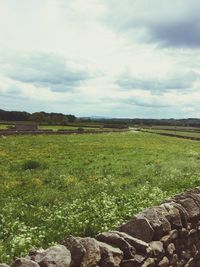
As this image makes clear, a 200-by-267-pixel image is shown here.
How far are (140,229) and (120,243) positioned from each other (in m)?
0.94

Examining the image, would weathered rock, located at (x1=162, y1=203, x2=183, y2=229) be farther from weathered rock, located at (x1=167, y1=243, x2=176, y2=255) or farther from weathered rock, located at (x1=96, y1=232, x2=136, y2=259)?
weathered rock, located at (x1=96, y1=232, x2=136, y2=259)

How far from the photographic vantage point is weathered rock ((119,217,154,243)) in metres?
8.66

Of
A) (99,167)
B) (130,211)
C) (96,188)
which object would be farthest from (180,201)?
(99,167)

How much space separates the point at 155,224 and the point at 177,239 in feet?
4.13

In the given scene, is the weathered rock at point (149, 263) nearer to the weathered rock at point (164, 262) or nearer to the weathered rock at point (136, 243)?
the weathered rock at point (136, 243)

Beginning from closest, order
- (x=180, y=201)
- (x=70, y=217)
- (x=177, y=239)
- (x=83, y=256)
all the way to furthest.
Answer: (x=83, y=256) < (x=177, y=239) < (x=180, y=201) < (x=70, y=217)

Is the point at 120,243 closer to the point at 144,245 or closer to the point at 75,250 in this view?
the point at 144,245

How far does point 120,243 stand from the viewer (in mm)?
7883

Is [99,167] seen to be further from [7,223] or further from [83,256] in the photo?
[83,256]

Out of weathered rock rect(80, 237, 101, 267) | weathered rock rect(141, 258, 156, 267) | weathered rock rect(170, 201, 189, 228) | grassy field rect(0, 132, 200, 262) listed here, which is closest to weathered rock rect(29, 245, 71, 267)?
weathered rock rect(80, 237, 101, 267)

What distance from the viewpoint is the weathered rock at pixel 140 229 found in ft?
28.4

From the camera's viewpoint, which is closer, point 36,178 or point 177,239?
point 177,239

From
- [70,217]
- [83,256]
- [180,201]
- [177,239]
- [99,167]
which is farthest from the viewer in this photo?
[99,167]

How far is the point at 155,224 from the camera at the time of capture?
9.02m
